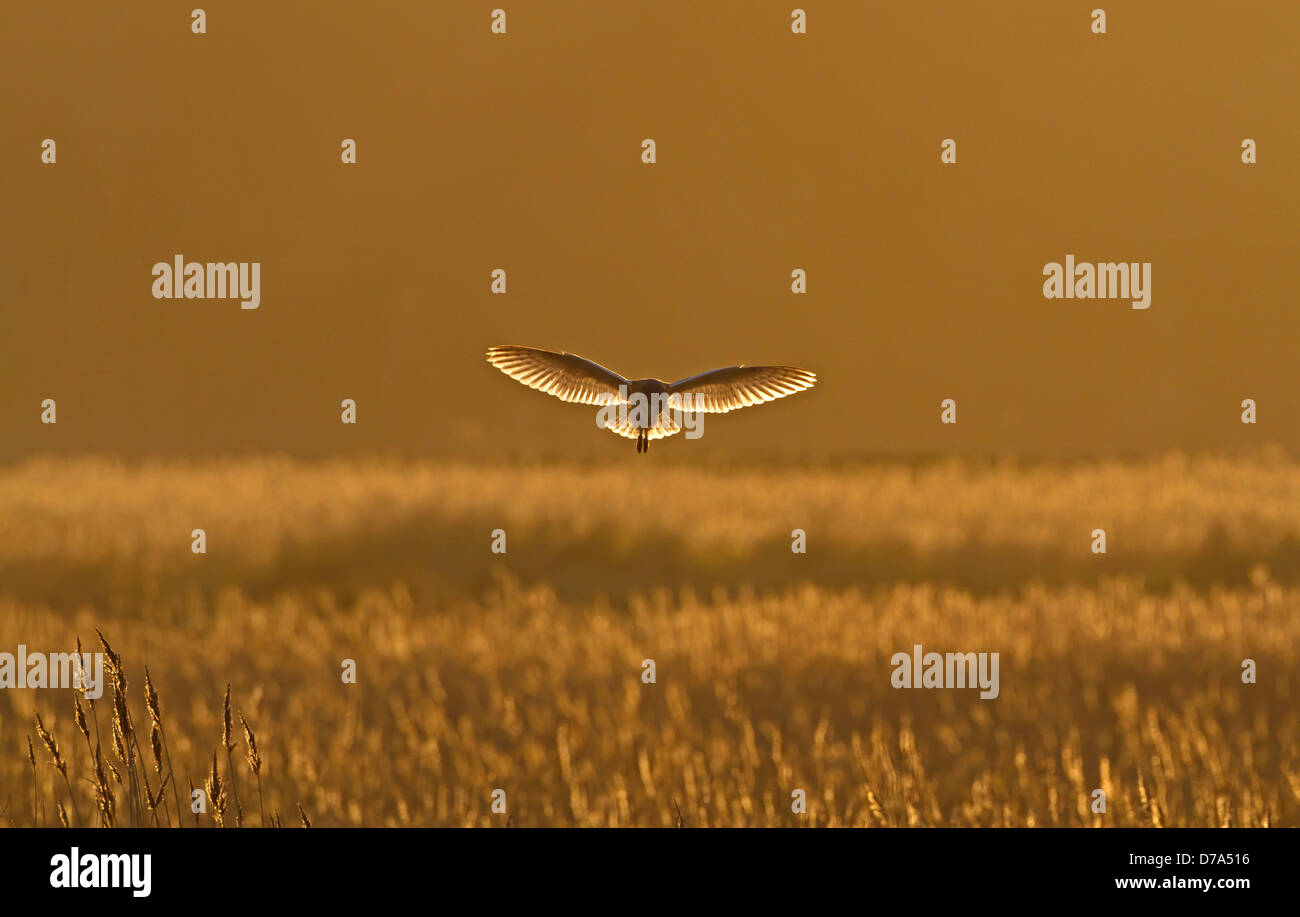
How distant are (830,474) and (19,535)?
15051 millimetres

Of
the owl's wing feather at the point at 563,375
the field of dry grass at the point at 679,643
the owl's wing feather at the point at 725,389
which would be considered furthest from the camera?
the field of dry grass at the point at 679,643

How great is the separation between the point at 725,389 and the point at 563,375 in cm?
59

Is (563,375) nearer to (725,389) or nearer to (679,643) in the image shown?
(725,389)

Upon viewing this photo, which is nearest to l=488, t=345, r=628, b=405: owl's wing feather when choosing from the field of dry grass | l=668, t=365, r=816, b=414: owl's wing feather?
l=668, t=365, r=816, b=414: owl's wing feather

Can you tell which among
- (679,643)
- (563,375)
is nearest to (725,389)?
(563,375)

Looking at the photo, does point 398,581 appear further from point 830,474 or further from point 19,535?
point 830,474

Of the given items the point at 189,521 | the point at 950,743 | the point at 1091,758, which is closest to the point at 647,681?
the point at 950,743

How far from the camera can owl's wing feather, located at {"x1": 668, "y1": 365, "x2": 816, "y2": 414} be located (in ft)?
13.8

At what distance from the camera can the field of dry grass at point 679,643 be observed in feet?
28.2

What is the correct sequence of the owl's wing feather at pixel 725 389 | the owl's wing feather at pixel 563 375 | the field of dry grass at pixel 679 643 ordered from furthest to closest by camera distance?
the field of dry grass at pixel 679 643
the owl's wing feather at pixel 563 375
the owl's wing feather at pixel 725 389

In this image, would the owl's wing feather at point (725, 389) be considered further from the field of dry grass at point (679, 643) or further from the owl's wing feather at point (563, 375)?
the field of dry grass at point (679, 643)

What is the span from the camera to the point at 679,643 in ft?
44.5

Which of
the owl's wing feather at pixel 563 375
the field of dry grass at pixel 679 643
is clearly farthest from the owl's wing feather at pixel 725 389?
the field of dry grass at pixel 679 643

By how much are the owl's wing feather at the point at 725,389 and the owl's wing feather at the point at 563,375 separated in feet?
0.63
